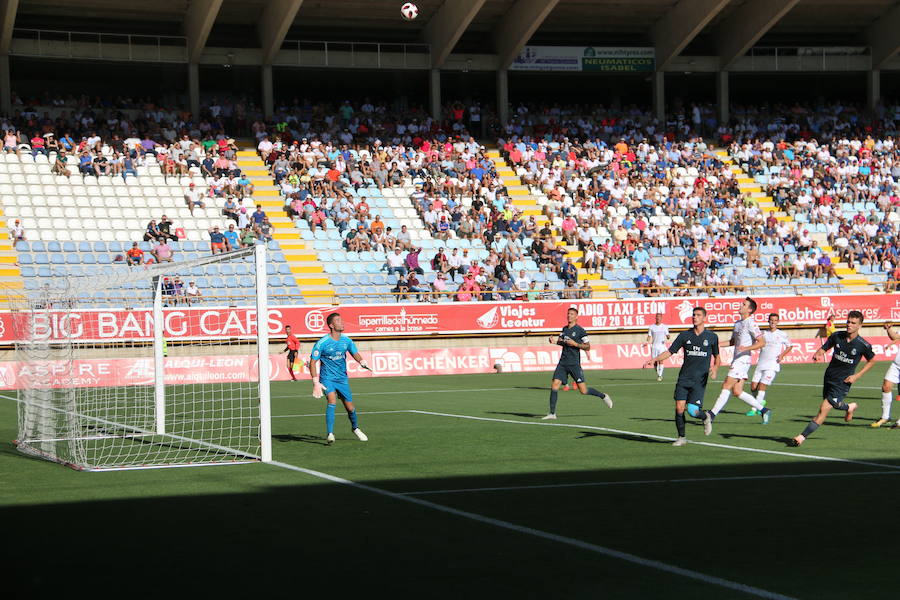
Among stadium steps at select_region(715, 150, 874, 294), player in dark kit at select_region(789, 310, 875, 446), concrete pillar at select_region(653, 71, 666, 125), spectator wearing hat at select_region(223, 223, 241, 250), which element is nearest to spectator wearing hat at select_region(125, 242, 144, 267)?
spectator wearing hat at select_region(223, 223, 241, 250)

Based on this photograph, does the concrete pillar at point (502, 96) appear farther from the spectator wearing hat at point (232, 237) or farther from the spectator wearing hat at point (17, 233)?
the spectator wearing hat at point (17, 233)

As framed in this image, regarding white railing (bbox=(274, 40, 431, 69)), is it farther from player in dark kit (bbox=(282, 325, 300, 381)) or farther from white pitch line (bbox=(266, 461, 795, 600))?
white pitch line (bbox=(266, 461, 795, 600))

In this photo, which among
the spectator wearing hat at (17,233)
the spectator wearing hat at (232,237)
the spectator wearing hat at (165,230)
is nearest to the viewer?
the spectator wearing hat at (17,233)

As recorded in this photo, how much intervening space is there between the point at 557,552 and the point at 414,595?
66.2 inches

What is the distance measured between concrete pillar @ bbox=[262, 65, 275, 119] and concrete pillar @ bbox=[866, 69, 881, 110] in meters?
27.8

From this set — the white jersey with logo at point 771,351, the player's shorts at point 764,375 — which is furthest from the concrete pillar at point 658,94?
the player's shorts at point 764,375

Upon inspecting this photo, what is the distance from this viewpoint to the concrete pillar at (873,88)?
52000 millimetres

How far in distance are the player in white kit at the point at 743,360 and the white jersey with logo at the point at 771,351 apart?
2.93 ft

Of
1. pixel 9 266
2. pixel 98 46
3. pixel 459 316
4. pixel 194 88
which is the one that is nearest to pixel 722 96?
pixel 459 316

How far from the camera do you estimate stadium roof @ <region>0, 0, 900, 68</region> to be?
4259 cm

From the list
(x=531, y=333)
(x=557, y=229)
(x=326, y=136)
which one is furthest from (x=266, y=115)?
(x=531, y=333)

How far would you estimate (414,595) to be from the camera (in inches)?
283

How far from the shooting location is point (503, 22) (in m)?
47.0

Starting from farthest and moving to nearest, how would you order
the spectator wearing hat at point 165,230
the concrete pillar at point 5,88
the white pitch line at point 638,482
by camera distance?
the concrete pillar at point 5,88
the spectator wearing hat at point 165,230
the white pitch line at point 638,482
